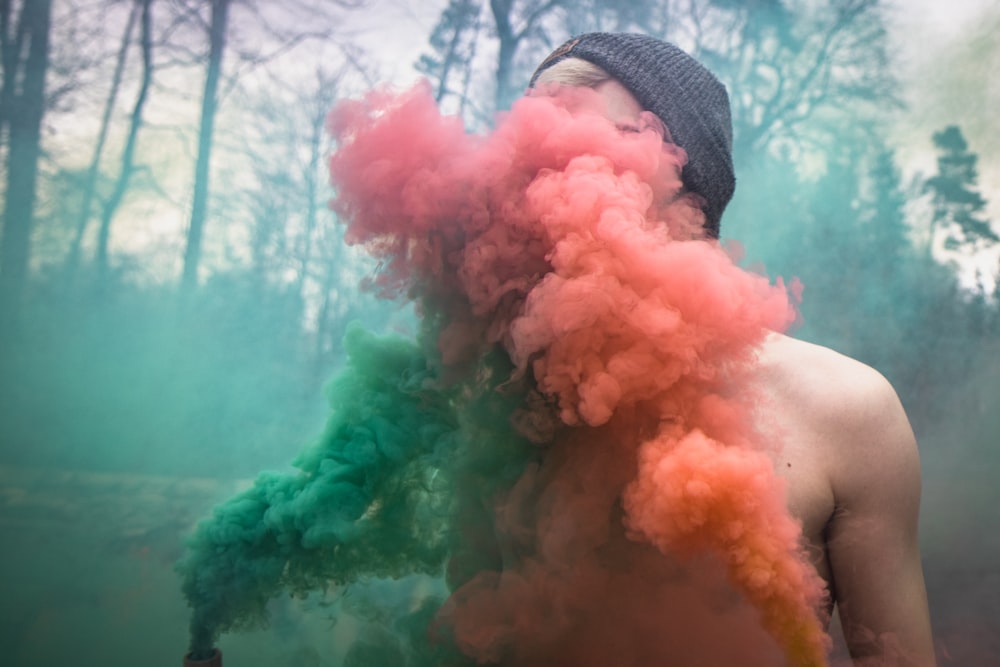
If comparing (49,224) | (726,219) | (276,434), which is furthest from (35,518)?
(726,219)

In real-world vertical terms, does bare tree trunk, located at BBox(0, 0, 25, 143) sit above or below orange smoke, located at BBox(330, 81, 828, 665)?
above

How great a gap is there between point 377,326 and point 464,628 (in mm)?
875

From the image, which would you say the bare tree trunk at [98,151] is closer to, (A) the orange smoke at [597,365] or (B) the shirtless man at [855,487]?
(A) the orange smoke at [597,365]

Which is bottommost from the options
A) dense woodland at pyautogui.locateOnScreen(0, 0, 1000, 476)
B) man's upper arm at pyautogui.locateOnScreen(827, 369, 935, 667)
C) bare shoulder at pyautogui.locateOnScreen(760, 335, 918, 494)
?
man's upper arm at pyautogui.locateOnScreen(827, 369, 935, 667)

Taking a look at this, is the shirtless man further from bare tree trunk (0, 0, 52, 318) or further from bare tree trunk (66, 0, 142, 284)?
bare tree trunk (0, 0, 52, 318)

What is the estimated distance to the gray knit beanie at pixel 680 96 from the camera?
89 centimetres

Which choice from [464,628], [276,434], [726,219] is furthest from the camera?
[726,219]

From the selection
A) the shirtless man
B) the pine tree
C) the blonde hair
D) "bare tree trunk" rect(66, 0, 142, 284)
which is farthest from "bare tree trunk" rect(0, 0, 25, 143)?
the pine tree

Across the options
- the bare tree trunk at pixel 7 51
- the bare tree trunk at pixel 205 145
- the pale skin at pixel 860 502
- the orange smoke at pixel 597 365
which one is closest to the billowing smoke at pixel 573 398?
the orange smoke at pixel 597 365

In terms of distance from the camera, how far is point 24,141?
1.36m

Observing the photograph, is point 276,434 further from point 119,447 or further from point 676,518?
point 676,518

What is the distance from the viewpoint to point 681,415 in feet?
2.01

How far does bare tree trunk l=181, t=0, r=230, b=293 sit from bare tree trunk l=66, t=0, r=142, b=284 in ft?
0.57

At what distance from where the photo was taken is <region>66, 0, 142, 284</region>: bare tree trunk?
1.35 metres
